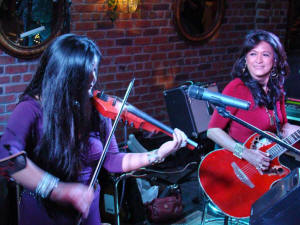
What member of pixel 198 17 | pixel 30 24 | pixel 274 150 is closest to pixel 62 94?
pixel 274 150

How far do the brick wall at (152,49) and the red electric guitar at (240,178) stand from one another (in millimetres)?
1539

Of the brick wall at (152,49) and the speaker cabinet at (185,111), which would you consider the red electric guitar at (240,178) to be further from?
the brick wall at (152,49)

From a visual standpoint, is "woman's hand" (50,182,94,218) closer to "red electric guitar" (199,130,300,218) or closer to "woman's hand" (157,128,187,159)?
"woman's hand" (157,128,187,159)

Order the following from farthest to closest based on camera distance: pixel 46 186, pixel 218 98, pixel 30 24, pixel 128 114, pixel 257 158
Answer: pixel 30 24 → pixel 257 158 → pixel 128 114 → pixel 218 98 → pixel 46 186

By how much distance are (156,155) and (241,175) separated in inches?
34.2

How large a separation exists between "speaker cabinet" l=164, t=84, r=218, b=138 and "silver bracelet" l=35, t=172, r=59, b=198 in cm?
204

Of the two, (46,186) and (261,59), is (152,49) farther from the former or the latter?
(46,186)

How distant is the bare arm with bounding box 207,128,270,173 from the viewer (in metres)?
2.30

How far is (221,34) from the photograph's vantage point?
440 cm

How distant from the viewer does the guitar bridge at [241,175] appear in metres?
2.36

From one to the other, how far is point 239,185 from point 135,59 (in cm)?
180

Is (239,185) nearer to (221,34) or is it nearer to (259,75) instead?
(259,75)

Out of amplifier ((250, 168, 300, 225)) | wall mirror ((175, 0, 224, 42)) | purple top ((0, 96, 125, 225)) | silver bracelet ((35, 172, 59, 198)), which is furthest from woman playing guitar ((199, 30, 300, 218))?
wall mirror ((175, 0, 224, 42))

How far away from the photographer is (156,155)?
171cm
